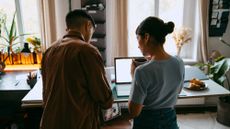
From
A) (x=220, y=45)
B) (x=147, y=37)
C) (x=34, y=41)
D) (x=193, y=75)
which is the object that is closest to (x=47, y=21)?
(x=34, y=41)

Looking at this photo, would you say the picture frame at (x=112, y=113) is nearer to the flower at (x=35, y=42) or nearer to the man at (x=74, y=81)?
the flower at (x=35, y=42)

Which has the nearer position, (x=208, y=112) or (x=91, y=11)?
(x=91, y=11)

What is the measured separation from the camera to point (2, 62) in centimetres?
291

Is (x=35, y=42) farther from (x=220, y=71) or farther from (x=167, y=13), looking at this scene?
(x=220, y=71)

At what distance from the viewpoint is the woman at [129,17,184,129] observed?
53.6 inches

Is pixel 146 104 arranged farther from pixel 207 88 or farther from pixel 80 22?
pixel 207 88

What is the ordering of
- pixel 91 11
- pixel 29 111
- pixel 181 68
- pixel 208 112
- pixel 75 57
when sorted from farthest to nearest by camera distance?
pixel 208 112 → pixel 91 11 → pixel 29 111 → pixel 181 68 → pixel 75 57

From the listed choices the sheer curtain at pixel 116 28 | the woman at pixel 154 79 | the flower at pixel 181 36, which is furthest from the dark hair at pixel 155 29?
the flower at pixel 181 36

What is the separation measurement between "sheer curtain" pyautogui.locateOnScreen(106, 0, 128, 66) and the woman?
1622mm

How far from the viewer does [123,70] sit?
2.21 metres

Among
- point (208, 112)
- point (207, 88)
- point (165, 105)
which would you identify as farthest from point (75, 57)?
point (208, 112)

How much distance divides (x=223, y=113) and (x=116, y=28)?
1681 millimetres

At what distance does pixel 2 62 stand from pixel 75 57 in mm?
1903

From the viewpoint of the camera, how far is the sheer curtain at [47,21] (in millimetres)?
2902
